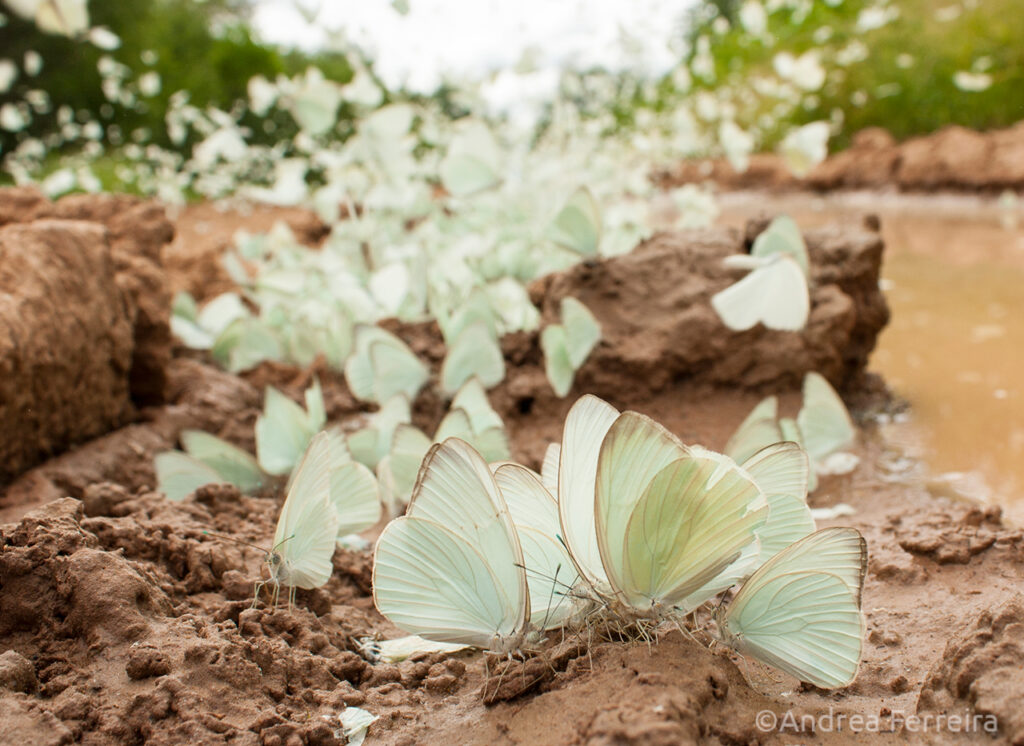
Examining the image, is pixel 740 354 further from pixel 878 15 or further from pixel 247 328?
pixel 878 15

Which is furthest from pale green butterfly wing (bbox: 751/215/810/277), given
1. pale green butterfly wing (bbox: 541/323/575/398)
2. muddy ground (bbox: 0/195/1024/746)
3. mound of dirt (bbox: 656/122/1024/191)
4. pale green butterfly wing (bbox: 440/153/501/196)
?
mound of dirt (bbox: 656/122/1024/191)

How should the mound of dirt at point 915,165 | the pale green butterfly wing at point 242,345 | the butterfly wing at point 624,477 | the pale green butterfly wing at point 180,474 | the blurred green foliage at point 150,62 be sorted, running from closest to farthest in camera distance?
the butterfly wing at point 624,477
the pale green butterfly wing at point 180,474
the pale green butterfly wing at point 242,345
the mound of dirt at point 915,165
the blurred green foliage at point 150,62

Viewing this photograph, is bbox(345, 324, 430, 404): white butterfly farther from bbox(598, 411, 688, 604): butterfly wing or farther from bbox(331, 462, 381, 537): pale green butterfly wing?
bbox(598, 411, 688, 604): butterfly wing

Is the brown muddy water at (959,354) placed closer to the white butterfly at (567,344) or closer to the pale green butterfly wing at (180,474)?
the white butterfly at (567,344)

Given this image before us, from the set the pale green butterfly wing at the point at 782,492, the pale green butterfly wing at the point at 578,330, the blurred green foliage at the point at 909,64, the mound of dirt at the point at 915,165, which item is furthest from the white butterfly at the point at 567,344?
the blurred green foliage at the point at 909,64

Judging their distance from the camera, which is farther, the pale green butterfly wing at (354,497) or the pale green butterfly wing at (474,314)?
the pale green butterfly wing at (474,314)

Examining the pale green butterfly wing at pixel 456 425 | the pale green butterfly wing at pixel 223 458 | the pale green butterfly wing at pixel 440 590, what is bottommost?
the pale green butterfly wing at pixel 223 458

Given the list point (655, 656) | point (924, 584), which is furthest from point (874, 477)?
point (655, 656)

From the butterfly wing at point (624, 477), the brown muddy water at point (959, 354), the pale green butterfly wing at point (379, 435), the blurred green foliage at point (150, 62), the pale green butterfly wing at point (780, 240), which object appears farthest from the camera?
the blurred green foliage at point (150, 62)
